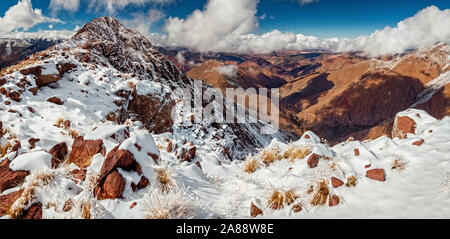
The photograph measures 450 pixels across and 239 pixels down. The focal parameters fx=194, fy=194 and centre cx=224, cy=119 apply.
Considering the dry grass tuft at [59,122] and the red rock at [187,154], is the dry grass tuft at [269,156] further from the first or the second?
the dry grass tuft at [59,122]

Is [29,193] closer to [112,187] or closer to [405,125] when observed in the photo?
[112,187]

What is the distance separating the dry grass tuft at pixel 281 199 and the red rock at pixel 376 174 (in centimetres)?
138

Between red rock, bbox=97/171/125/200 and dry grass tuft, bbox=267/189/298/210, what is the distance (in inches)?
98.9

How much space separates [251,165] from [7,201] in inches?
189

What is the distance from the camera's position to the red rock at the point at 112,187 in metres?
3.16

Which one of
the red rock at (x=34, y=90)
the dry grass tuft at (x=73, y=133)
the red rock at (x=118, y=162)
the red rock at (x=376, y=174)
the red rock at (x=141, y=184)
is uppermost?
the red rock at (x=34, y=90)

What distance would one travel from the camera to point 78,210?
2689 mm

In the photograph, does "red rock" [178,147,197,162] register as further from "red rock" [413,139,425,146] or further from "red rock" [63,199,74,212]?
"red rock" [413,139,425,146]

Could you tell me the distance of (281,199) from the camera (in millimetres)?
3326

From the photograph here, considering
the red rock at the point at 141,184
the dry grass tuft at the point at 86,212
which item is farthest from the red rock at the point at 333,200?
the dry grass tuft at the point at 86,212

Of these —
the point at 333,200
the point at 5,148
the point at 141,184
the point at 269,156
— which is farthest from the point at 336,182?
the point at 5,148
